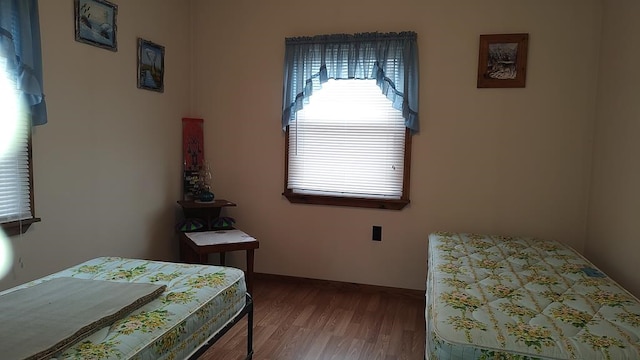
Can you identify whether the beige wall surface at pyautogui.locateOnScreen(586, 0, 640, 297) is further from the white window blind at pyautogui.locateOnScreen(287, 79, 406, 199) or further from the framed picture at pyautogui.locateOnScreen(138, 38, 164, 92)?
the framed picture at pyautogui.locateOnScreen(138, 38, 164, 92)

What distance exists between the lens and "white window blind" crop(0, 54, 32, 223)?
215 cm

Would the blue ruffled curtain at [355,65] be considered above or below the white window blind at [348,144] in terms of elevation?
above

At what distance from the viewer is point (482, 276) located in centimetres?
211

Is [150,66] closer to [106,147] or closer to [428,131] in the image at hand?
[106,147]

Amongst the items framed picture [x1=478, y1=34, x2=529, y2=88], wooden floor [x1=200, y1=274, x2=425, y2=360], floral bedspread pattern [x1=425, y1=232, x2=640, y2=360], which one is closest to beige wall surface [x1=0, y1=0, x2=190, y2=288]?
wooden floor [x1=200, y1=274, x2=425, y2=360]

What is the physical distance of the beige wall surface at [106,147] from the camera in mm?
2389

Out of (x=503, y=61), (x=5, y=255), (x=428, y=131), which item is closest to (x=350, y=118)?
(x=428, y=131)

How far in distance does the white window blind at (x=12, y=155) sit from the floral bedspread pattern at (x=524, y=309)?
2.09m

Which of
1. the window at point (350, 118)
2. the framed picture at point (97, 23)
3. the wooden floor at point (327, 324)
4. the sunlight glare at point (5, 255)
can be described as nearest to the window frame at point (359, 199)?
the window at point (350, 118)

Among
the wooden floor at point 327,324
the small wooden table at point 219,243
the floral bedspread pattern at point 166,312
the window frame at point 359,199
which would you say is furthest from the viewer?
the window frame at point 359,199

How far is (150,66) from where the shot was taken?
3.21m

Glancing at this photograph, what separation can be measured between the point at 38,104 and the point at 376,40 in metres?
2.23

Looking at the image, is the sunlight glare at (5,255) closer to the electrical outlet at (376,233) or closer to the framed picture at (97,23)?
the framed picture at (97,23)

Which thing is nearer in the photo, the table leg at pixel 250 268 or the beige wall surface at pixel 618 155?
the beige wall surface at pixel 618 155
